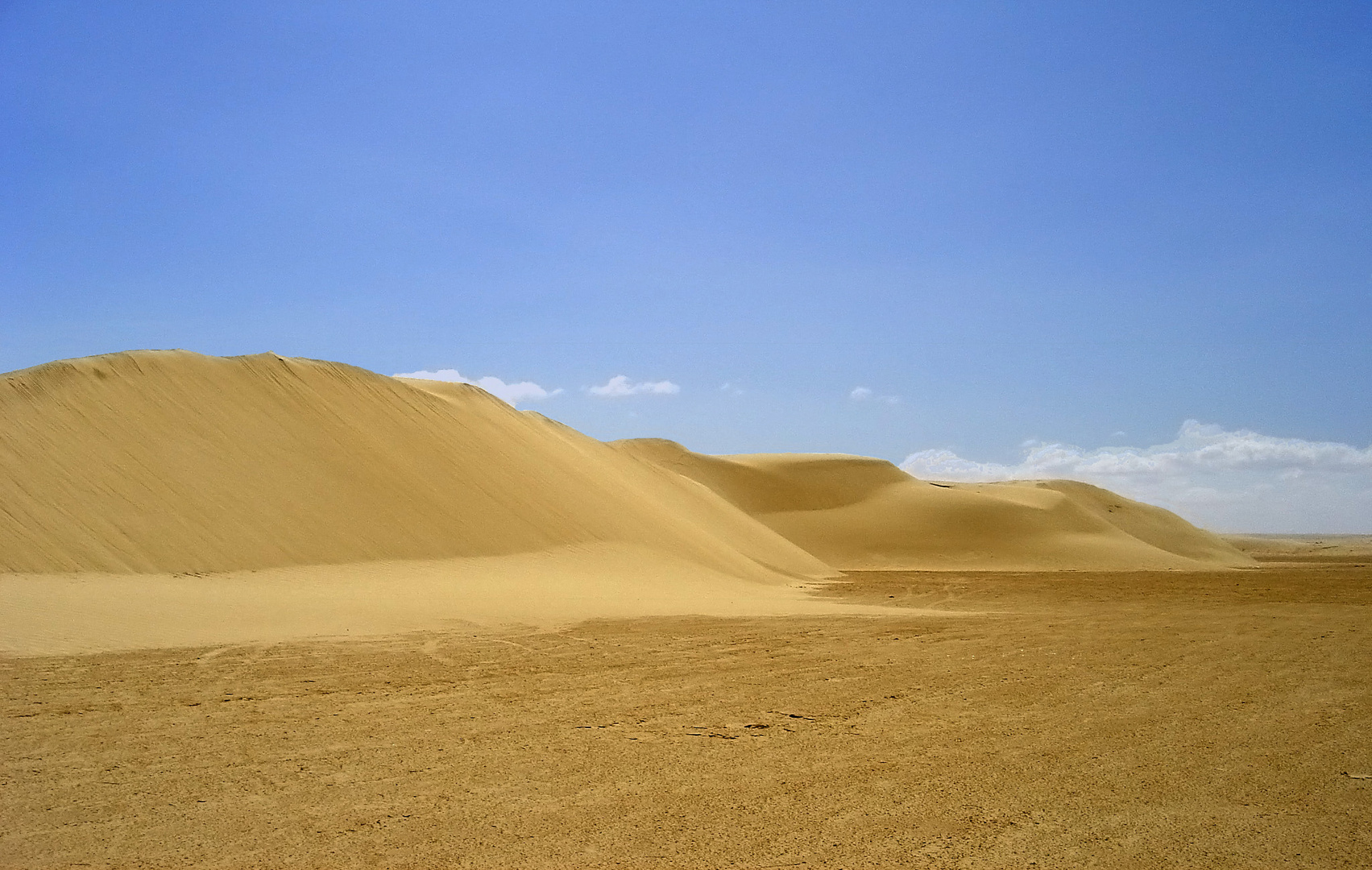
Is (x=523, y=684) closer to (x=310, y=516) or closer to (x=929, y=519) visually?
(x=310, y=516)

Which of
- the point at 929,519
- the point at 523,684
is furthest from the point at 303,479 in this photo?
the point at 929,519

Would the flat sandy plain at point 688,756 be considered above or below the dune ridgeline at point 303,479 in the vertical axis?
below

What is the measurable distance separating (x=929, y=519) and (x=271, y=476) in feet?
147

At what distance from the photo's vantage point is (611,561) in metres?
25.4

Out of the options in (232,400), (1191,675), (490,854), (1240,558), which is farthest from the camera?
(1240,558)

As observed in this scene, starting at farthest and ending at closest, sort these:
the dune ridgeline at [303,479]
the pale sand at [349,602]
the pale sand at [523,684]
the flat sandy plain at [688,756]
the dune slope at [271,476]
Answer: the dune ridgeline at [303,479] → the dune slope at [271,476] → the pale sand at [349,602] → the pale sand at [523,684] → the flat sandy plain at [688,756]

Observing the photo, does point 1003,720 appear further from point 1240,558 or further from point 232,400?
point 1240,558

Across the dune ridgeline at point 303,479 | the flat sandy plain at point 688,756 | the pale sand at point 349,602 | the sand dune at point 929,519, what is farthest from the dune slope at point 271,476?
the sand dune at point 929,519

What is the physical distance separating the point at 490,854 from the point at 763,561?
32.3m

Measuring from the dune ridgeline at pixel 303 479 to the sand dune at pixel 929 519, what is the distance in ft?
44.1

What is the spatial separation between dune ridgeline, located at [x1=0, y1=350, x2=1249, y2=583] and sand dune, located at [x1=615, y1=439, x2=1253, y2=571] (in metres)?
13.4

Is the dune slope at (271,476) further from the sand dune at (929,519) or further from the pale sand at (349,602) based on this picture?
the sand dune at (929,519)

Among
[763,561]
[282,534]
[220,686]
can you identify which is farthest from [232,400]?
[763,561]

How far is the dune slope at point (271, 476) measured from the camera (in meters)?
18.5
